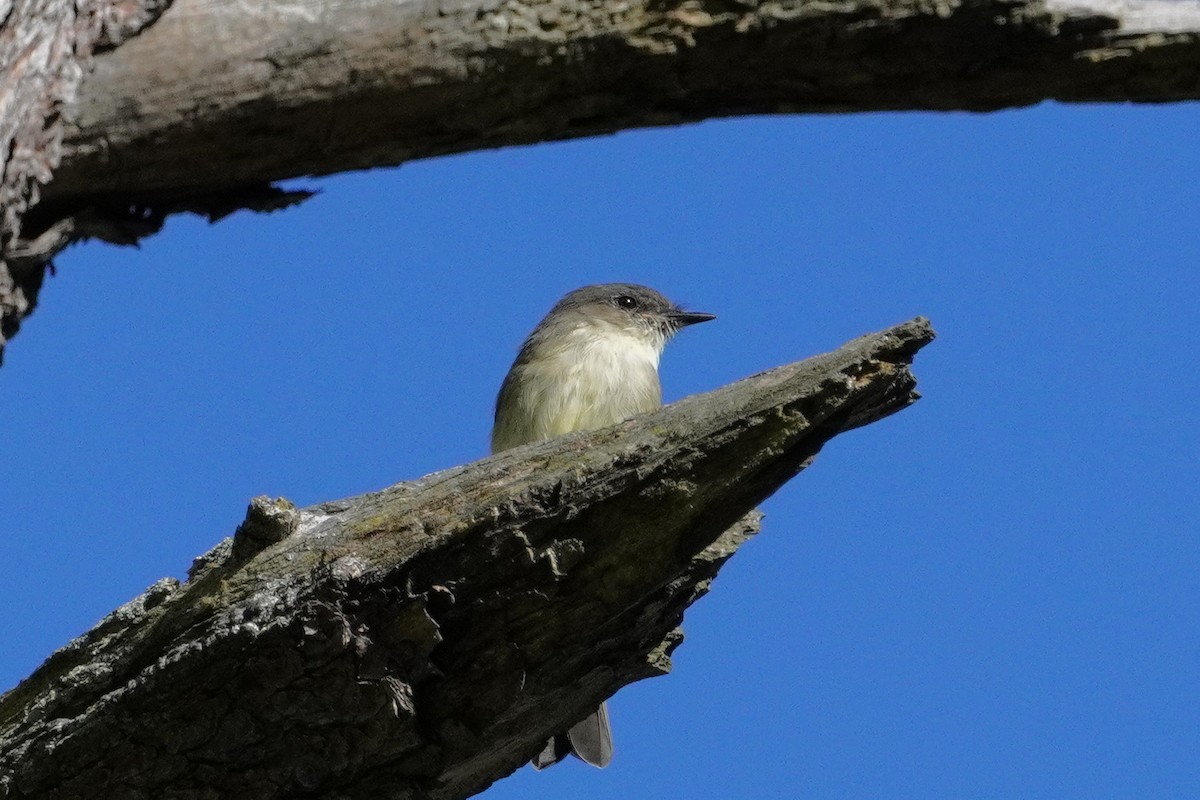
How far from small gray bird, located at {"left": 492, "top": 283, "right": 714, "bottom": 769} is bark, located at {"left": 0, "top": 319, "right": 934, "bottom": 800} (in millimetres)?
3385

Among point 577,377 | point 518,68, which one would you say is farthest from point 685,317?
point 518,68

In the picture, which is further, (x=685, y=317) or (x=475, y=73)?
(x=685, y=317)

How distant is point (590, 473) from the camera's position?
10.6ft

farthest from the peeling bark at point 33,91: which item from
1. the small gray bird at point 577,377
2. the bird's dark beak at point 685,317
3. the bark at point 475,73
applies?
the bird's dark beak at point 685,317

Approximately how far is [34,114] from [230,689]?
1.53m

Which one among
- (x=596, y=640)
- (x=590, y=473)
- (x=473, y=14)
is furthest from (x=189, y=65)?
(x=596, y=640)

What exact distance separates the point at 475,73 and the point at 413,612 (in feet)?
4.77

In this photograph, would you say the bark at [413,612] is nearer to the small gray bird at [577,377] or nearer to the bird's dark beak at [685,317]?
the small gray bird at [577,377]

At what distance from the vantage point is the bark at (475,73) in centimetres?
377

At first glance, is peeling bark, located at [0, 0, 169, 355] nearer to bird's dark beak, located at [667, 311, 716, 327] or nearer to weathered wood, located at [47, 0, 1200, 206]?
weathered wood, located at [47, 0, 1200, 206]

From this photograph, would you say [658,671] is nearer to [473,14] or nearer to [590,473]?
[590,473]

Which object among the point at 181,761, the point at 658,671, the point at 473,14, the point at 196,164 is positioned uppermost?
the point at 473,14

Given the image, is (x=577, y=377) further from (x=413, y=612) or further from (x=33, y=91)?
(x=413, y=612)

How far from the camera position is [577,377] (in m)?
7.81
